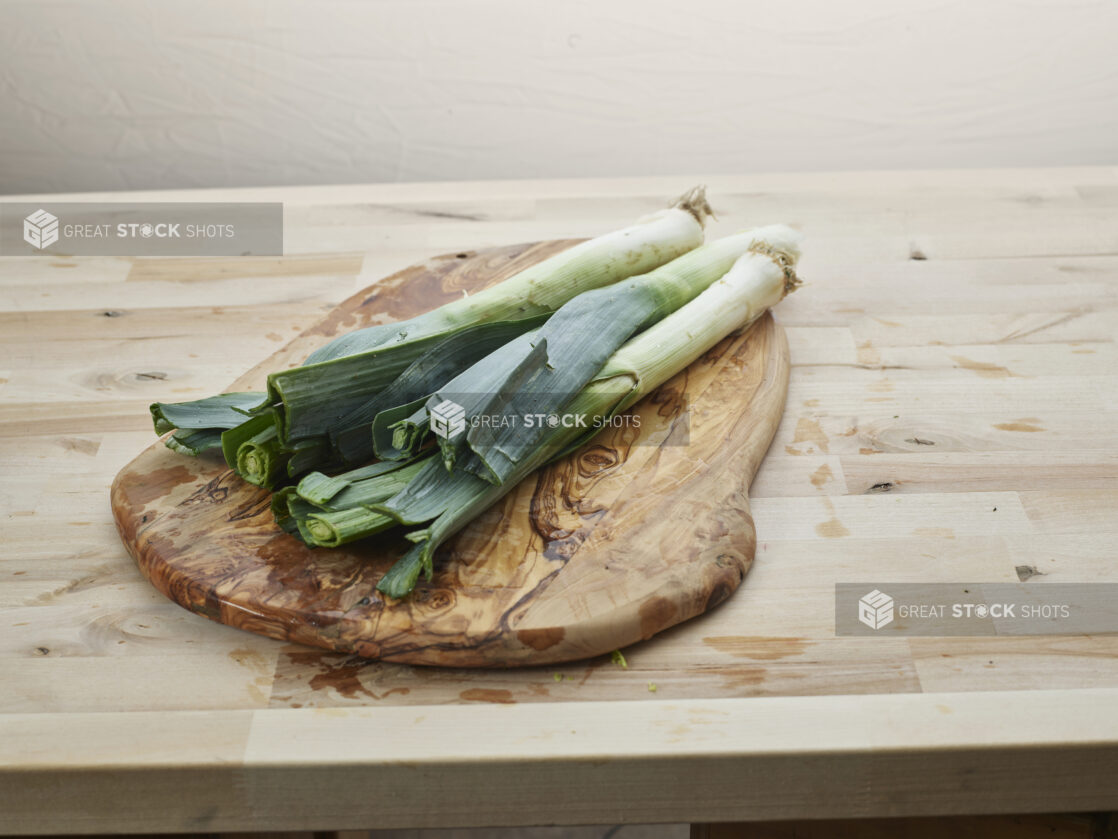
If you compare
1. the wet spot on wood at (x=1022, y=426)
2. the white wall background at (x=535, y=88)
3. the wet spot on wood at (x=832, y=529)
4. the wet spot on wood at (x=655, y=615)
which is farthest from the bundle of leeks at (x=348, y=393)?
the white wall background at (x=535, y=88)

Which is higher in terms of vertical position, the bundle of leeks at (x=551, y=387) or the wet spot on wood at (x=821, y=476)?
the bundle of leeks at (x=551, y=387)

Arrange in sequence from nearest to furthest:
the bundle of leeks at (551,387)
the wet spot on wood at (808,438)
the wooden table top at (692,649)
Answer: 1. the wooden table top at (692,649)
2. the bundle of leeks at (551,387)
3. the wet spot on wood at (808,438)

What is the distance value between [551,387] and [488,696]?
35 centimetres

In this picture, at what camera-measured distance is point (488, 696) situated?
91 centimetres

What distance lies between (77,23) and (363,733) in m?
1.87

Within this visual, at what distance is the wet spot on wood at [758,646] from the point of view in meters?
0.95

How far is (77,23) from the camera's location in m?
2.11

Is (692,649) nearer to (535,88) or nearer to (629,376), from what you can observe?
(629,376)

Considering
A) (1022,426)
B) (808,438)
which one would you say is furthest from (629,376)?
(1022,426)

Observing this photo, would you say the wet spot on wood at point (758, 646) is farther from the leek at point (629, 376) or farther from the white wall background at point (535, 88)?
the white wall background at point (535, 88)

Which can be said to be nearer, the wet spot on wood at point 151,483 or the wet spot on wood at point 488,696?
the wet spot on wood at point 488,696

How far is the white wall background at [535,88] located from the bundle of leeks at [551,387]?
90 cm

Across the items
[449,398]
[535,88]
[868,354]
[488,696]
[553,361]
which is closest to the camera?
[488,696]

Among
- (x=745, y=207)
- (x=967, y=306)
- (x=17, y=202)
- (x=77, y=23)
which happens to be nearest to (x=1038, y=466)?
(x=967, y=306)
